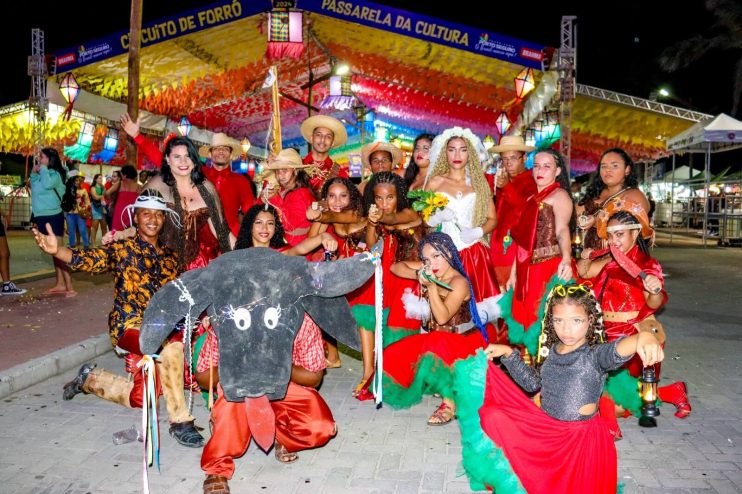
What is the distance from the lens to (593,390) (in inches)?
123

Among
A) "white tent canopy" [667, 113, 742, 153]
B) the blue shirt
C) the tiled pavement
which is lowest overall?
the tiled pavement

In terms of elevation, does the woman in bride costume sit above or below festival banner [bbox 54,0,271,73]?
below

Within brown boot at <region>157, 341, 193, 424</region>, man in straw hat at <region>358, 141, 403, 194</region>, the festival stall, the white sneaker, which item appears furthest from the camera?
the festival stall

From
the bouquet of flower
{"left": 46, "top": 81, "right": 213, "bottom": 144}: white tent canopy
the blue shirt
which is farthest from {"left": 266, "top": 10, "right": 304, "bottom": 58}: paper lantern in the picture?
the bouquet of flower

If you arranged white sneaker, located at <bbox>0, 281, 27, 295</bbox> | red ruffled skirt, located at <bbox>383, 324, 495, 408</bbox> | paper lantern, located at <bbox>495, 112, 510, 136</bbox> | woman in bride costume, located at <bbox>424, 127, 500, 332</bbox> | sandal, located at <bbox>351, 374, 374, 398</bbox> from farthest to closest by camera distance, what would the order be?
Result: paper lantern, located at <bbox>495, 112, 510, 136</bbox>, white sneaker, located at <bbox>0, 281, 27, 295</bbox>, woman in bride costume, located at <bbox>424, 127, 500, 332</bbox>, sandal, located at <bbox>351, 374, 374, 398</bbox>, red ruffled skirt, located at <bbox>383, 324, 495, 408</bbox>

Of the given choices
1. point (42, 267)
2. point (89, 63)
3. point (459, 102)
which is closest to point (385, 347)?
point (42, 267)

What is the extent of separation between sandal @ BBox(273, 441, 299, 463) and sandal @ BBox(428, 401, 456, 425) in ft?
3.41

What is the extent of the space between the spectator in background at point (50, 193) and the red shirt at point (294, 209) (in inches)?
182

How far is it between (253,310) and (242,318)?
0.07 m

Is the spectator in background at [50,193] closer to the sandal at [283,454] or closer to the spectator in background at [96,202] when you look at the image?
the sandal at [283,454]

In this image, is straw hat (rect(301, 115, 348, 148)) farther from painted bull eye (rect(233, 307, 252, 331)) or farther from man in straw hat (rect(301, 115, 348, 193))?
painted bull eye (rect(233, 307, 252, 331))

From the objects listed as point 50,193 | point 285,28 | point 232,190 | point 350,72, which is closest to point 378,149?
point 232,190

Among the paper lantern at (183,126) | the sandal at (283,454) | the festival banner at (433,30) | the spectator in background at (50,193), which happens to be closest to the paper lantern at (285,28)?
the festival banner at (433,30)

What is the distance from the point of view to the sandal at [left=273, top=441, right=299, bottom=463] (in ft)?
12.2
